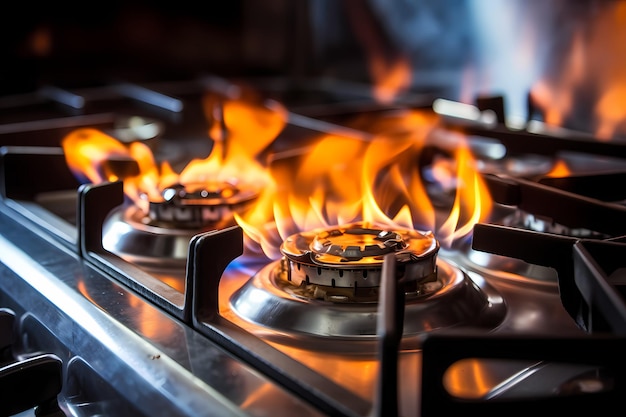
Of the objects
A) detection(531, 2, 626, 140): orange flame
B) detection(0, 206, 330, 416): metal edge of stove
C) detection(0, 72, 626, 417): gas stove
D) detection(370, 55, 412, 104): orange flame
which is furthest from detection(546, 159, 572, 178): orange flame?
detection(0, 206, 330, 416): metal edge of stove

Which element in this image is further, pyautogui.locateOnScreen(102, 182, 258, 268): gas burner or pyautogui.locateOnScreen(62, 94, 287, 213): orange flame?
pyautogui.locateOnScreen(62, 94, 287, 213): orange flame

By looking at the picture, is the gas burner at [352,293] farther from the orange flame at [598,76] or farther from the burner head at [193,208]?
the orange flame at [598,76]

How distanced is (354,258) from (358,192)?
41 centimetres

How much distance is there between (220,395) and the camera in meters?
0.52

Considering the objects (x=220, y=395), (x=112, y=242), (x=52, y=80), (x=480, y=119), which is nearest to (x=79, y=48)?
(x=52, y=80)

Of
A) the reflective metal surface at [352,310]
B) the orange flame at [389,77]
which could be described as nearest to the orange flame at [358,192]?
the reflective metal surface at [352,310]

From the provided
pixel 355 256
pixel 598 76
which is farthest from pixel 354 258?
pixel 598 76

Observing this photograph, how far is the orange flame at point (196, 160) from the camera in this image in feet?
3.27

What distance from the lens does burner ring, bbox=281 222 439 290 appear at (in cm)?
65

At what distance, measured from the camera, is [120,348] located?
605mm

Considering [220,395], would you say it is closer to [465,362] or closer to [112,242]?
[465,362]

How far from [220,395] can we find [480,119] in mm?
1021

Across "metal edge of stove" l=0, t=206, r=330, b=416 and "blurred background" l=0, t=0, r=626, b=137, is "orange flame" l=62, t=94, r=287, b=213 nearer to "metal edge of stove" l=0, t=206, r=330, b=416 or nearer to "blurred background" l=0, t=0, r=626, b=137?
"metal edge of stove" l=0, t=206, r=330, b=416

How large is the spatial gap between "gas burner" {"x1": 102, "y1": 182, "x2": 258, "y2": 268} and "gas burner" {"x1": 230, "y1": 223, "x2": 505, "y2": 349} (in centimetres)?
14
